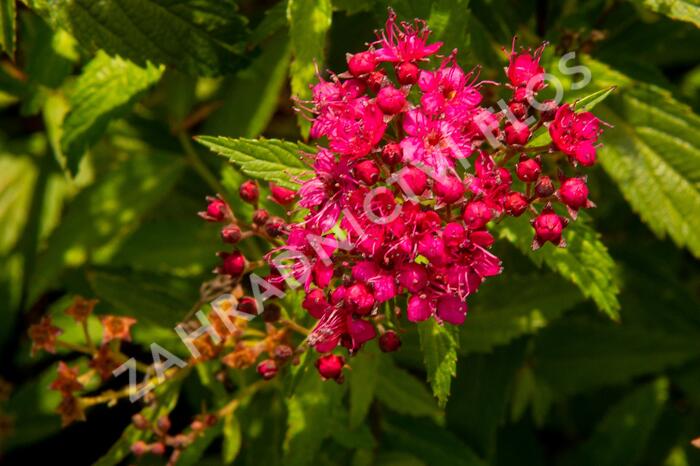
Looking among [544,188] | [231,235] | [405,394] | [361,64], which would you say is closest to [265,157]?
[231,235]

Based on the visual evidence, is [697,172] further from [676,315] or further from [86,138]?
[86,138]

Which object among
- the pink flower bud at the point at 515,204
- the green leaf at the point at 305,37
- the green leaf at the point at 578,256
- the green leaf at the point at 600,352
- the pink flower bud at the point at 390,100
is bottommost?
the green leaf at the point at 600,352

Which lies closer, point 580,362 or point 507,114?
point 507,114

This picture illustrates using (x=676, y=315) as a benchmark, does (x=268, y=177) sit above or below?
above

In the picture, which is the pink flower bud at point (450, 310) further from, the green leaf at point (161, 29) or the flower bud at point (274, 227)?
the green leaf at point (161, 29)

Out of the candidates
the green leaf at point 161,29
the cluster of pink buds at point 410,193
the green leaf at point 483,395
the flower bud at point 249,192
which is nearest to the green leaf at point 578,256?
the cluster of pink buds at point 410,193

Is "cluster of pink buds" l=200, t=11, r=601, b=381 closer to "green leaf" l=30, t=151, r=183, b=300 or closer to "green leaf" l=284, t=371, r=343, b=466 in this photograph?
"green leaf" l=284, t=371, r=343, b=466

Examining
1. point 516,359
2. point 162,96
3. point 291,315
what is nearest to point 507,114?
point 291,315
